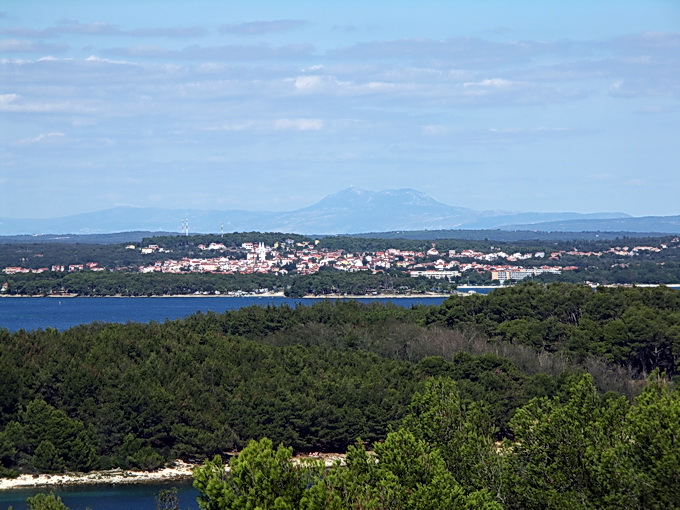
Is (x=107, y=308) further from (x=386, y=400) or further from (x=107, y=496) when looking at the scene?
(x=107, y=496)

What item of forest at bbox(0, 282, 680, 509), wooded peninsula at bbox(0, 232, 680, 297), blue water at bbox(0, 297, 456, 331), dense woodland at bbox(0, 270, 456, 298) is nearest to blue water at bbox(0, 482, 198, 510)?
forest at bbox(0, 282, 680, 509)

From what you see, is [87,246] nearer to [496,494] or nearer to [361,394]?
[361,394]

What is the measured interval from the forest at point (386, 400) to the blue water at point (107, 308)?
27136mm

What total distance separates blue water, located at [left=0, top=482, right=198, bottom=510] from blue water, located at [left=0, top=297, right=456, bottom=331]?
146 feet

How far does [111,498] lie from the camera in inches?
1104

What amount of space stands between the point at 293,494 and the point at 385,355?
31.4 m

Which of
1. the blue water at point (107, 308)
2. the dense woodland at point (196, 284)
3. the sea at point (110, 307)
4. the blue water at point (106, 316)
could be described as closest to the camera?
the blue water at point (106, 316)

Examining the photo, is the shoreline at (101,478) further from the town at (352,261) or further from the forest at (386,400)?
the town at (352,261)

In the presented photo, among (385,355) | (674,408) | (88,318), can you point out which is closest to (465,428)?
(674,408)

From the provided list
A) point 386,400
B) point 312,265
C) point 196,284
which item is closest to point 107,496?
point 386,400

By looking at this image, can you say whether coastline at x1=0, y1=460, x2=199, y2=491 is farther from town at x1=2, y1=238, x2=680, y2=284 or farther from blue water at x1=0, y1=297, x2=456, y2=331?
town at x1=2, y1=238, x2=680, y2=284

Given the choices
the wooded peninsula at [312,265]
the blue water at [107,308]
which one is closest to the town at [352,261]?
the wooded peninsula at [312,265]

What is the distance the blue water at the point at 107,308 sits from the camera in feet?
271

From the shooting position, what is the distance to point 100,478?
3025cm
